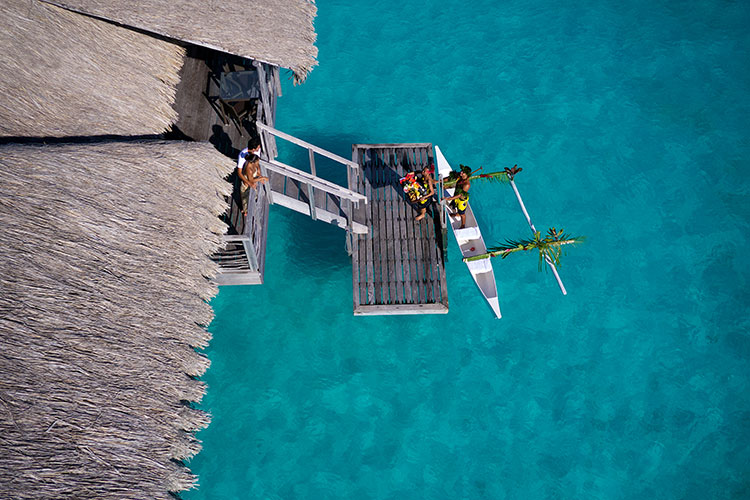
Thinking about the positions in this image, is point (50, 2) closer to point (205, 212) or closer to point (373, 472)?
point (205, 212)

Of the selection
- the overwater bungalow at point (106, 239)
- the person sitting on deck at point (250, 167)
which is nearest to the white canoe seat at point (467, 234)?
the person sitting on deck at point (250, 167)

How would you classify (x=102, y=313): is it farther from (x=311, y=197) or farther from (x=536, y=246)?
(x=536, y=246)

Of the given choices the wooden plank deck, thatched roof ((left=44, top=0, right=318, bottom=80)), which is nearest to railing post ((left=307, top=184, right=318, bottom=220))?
the wooden plank deck

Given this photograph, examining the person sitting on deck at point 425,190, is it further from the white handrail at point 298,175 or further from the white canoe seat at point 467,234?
the white handrail at point 298,175

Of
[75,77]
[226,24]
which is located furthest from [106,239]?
[226,24]

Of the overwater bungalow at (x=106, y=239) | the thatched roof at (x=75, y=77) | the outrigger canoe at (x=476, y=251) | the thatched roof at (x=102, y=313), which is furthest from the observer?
the outrigger canoe at (x=476, y=251)

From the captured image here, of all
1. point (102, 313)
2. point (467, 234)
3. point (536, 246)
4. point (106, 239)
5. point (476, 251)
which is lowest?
point (102, 313)

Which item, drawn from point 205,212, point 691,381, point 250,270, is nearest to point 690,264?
point 691,381
